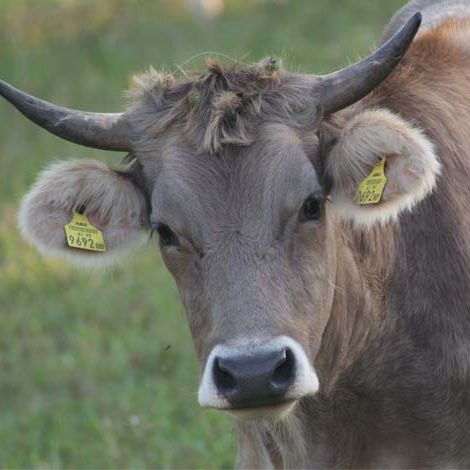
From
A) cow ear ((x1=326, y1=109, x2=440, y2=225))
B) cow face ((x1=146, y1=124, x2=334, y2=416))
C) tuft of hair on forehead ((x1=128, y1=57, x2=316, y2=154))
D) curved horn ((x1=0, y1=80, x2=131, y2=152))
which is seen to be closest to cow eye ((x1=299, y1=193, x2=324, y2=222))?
cow face ((x1=146, y1=124, x2=334, y2=416))

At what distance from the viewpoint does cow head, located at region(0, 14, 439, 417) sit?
6180 mm

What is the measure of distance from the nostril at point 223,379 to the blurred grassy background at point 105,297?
215cm

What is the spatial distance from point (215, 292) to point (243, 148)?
0.65m

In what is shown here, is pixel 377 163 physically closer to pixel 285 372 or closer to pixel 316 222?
pixel 316 222

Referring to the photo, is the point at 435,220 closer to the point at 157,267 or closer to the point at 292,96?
the point at 292,96

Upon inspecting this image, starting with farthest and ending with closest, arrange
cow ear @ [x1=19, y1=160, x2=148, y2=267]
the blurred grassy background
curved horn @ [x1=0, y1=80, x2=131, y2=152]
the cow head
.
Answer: the blurred grassy background < cow ear @ [x1=19, y1=160, x2=148, y2=267] < curved horn @ [x1=0, y1=80, x2=131, y2=152] < the cow head

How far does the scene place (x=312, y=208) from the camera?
21.3 feet

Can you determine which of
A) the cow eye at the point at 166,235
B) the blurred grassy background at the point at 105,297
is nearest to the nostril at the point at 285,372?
the cow eye at the point at 166,235

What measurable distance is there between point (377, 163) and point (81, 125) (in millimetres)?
1327

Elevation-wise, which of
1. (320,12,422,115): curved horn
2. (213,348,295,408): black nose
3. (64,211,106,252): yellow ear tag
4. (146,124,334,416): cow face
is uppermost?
(320,12,422,115): curved horn

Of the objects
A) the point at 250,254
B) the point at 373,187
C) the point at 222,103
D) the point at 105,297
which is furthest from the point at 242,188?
the point at 105,297

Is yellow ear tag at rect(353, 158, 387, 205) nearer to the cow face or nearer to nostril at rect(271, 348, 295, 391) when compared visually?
the cow face

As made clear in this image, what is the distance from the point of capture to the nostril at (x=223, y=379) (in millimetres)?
5903

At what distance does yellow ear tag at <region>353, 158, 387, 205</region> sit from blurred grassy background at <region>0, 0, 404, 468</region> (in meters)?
1.26
